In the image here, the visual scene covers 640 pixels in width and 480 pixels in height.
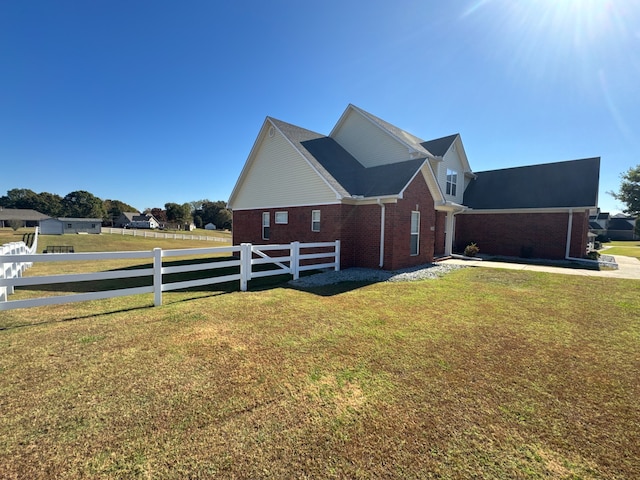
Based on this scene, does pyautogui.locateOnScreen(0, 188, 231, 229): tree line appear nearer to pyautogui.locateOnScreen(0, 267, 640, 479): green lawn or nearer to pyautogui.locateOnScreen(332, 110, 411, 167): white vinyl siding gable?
pyautogui.locateOnScreen(332, 110, 411, 167): white vinyl siding gable

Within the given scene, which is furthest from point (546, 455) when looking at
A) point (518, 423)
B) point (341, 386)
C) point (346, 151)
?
point (346, 151)

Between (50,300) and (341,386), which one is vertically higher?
(50,300)

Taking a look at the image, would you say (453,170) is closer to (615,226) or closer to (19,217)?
(615,226)

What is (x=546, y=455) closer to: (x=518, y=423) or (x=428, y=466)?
(x=518, y=423)

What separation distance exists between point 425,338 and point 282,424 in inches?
126

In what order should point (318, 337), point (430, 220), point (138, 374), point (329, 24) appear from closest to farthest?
point (138, 374), point (318, 337), point (329, 24), point (430, 220)

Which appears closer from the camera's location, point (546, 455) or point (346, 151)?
point (546, 455)

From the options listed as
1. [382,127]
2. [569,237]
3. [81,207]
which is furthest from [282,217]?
[81,207]

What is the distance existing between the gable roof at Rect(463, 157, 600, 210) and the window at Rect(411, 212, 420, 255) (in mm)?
9720

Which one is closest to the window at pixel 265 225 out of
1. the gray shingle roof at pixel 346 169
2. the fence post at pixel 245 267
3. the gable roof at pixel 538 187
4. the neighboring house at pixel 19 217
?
the gray shingle roof at pixel 346 169

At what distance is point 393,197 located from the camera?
1169 cm

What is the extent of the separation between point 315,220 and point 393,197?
3928 millimetres

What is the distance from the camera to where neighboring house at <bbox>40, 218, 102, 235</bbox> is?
50.2m

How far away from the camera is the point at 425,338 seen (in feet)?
16.8
